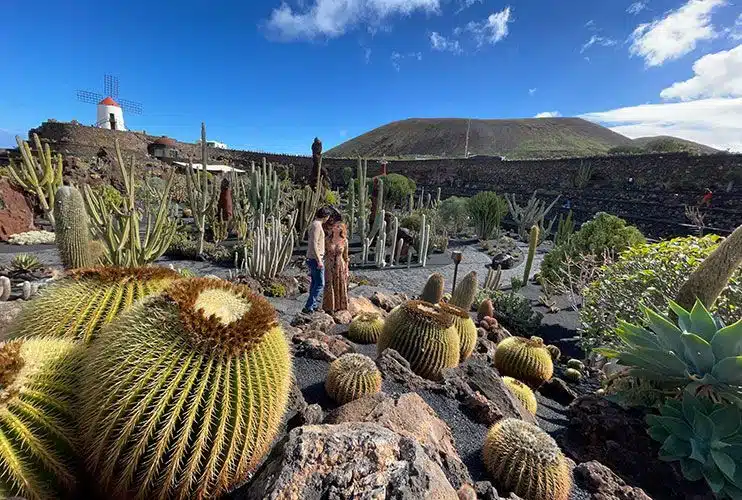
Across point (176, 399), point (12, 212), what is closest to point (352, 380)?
point (176, 399)

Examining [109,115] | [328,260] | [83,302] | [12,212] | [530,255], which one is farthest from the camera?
[109,115]

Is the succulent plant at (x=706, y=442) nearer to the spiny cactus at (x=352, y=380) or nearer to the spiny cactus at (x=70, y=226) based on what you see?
the spiny cactus at (x=352, y=380)

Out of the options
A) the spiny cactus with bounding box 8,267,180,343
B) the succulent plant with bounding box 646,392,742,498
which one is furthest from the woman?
the succulent plant with bounding box 646,392,742,498

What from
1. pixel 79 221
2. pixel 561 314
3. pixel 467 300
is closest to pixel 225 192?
pixel 79 221

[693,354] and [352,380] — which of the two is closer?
[693,354]

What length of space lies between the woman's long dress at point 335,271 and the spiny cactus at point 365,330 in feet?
4.09

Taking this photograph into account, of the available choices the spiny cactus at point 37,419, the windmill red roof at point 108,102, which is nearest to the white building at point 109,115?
the windmill red roof at point 108,102

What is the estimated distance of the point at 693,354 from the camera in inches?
103

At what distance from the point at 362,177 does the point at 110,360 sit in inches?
441

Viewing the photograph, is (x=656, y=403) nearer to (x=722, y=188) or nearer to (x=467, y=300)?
(x=467, y=300)

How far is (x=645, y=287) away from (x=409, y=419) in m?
4.13

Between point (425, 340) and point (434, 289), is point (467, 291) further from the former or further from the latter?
point (425, 340)

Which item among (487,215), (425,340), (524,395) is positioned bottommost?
(524,395)

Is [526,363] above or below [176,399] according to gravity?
below
